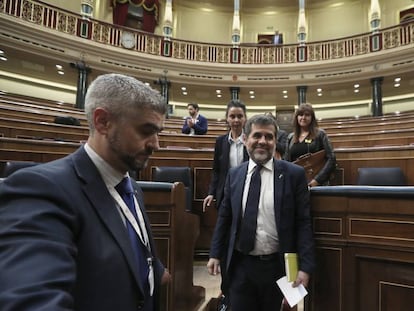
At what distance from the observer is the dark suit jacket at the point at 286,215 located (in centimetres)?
115

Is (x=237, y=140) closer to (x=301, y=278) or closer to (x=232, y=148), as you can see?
(x=232, y=148)

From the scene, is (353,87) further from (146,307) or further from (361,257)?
(146,307)

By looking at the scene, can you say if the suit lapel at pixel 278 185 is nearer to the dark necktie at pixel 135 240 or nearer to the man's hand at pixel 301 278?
the man's hand at pixel 301 278

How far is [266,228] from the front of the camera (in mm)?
1187

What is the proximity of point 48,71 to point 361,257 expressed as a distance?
32.4ft

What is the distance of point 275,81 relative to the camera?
9938mm

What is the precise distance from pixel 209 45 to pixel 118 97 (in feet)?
33.1

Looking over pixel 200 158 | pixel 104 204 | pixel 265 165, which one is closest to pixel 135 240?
pixel 104 204

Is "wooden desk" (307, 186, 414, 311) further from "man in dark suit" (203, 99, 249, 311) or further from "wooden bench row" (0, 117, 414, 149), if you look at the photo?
"wooden bench row" (0, 117, 414, 149)

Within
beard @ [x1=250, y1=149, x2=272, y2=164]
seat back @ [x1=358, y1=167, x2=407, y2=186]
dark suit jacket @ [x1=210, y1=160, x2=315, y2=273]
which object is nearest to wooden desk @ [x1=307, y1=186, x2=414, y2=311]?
dark suit jacket @ [x1=210, y1=160, x2=315, y2=273]

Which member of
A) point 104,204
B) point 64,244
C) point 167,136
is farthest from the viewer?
point 167,136

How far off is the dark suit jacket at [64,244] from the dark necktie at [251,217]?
0.61 metres

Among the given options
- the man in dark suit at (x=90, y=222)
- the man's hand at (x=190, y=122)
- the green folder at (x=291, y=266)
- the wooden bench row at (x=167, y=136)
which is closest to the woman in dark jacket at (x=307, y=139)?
the green folder at (x=291, y=266)

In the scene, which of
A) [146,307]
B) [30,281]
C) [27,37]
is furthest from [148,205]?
[27,37]
